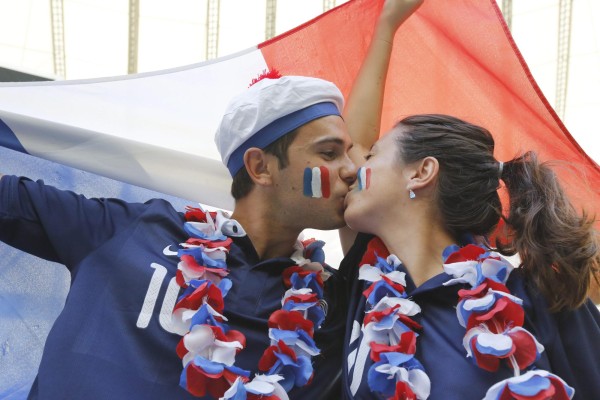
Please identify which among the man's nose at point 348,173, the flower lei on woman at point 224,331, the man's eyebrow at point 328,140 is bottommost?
the flower lei on woman at point 224,331

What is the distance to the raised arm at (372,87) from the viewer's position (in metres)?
2.72

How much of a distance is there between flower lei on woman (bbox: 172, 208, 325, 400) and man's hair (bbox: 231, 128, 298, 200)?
0.85 feet

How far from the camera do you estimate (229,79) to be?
10.0 ft

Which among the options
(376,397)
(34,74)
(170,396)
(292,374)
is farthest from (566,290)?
(34,74)

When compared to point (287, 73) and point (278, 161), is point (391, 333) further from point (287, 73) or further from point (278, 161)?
point (287, 73)

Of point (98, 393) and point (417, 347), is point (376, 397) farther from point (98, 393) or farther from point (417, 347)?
point (98, 393)

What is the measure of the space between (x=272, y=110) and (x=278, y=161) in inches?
6.1

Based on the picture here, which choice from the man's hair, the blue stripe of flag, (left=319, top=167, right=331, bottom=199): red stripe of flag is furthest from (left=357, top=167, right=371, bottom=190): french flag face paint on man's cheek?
the blue stripe of flag

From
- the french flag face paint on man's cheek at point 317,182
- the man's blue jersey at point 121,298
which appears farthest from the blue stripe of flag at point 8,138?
the french flag face paint on man's cheek at point 317,182

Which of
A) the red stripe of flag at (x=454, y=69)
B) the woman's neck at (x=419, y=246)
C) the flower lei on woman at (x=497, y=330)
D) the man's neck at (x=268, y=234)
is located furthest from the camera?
the red stripe of flag at (x=454, y=69)

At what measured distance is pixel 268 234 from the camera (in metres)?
2.54

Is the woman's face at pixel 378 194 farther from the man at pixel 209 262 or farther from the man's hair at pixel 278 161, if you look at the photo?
the man's hair at pixel 278 161

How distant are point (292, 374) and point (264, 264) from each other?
0.35m

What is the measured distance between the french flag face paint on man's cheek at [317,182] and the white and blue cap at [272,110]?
0.16 m
